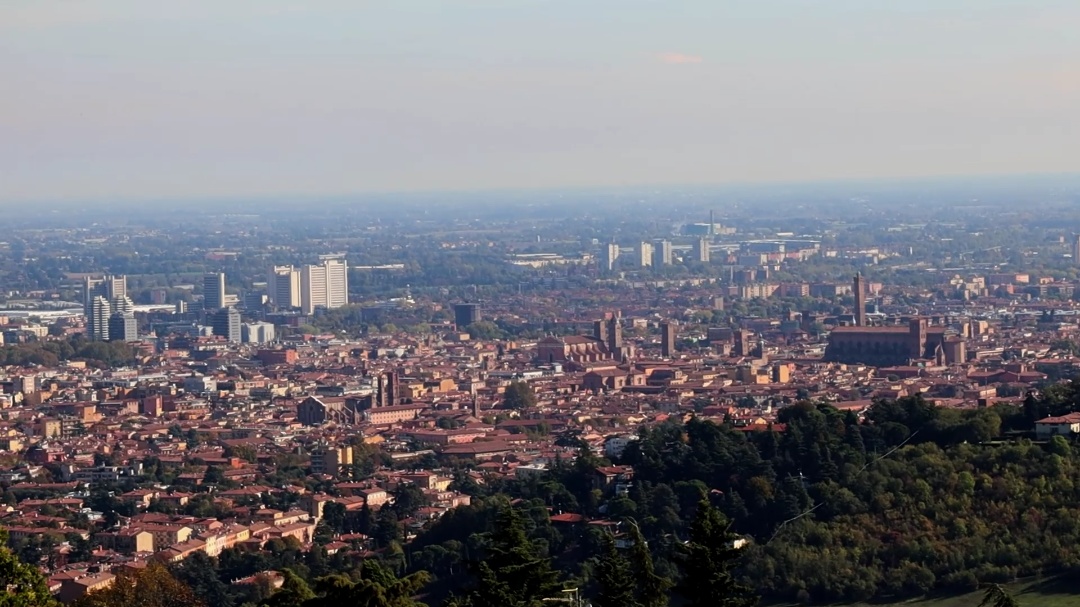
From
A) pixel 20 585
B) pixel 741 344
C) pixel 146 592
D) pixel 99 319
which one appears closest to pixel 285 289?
pixel 99 319

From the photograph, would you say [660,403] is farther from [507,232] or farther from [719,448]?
[507,232]

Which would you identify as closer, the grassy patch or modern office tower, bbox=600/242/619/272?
the grassy patch

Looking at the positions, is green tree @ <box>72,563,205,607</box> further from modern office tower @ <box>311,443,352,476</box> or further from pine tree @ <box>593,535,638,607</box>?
modern office tower @ <box>311,443,352,476</box>

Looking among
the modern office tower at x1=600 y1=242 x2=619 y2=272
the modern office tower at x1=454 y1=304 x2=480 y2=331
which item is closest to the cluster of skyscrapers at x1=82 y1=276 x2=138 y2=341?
the modern office tower at x1=454 y1=304 x2=480 y2=331

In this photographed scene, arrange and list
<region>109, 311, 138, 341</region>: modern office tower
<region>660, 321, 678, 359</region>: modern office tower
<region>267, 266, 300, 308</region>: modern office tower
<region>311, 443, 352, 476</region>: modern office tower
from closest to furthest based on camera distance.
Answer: <region>311, 443, 352, 476</region>: modern office tower, <region>660, 321, 678, 359</region>: modern office tower, <region>109, 311, 138, 341</region>: modern office tower, <region>267, 266, 300, 308</region>: modern office tower

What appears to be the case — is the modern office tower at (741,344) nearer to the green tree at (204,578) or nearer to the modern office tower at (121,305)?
the modern office tower at (121,305)

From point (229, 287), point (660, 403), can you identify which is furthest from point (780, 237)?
point (660, 403)
